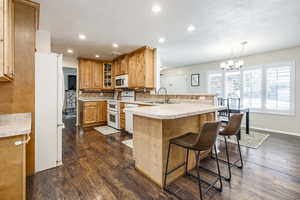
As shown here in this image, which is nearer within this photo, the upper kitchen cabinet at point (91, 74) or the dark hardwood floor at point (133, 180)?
the dark hardwood floor at point (133, 180)

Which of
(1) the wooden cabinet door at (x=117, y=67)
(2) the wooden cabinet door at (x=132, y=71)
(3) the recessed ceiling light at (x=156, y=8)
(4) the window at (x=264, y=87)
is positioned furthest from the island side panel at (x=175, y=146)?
(1) the wooden cabinet door at (x=117, y=67)

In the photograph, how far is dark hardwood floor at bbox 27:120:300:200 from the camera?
5.34 feet

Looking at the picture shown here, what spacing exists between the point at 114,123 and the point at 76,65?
2681 millimetres

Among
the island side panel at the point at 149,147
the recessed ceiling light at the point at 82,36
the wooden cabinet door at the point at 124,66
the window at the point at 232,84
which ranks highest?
the recessed ceiling light at the point at 82,36

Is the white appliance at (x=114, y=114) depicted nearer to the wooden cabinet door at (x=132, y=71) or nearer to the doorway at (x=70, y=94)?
the wooden cabinet door at (x=132, y=71)

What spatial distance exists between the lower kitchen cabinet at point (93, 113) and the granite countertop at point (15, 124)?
9.60 ft

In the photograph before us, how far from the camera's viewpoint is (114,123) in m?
4.61

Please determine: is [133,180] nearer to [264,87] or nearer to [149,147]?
[149,147]

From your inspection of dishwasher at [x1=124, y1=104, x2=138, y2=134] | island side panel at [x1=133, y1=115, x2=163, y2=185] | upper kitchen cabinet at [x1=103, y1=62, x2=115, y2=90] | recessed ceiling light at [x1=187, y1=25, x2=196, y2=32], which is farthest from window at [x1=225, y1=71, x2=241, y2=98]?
island side panel at [x1=133, y1=115, x2=163, y2=185]

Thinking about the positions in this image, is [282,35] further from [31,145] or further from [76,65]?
[76,65]

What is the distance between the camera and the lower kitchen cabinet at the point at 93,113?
4848 mm

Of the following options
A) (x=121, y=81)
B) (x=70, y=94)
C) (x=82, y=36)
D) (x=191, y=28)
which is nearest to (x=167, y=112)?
(x=191, y=28)

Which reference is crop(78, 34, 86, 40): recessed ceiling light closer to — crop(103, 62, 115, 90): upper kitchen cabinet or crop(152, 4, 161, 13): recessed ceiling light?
crop(152, 4, 161, 13): recessed ceiling light

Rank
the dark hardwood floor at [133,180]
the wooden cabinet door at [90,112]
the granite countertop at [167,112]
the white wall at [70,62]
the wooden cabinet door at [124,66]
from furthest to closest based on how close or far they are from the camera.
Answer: the white wall at [70,62] → the wooden cabinet door at [90,112] → the wooden cabinet door at [124,66] → the dark hardwood floor at [133,180] → the granite countertop at [167,112]
